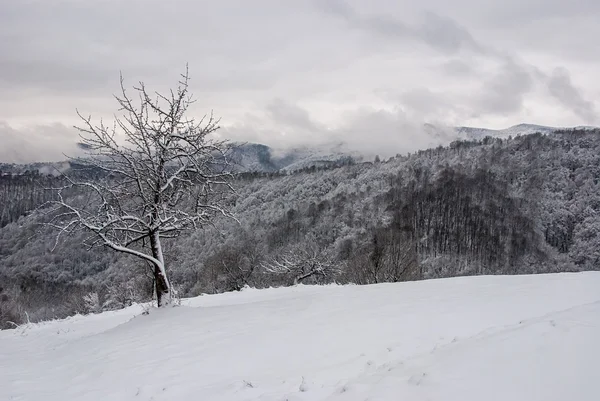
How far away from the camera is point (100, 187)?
1157 centimetres

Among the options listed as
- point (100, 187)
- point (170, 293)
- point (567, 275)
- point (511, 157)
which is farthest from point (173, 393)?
point (511, 157)

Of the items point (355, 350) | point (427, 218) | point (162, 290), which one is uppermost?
point (162, 290)

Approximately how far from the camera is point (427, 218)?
131 meters

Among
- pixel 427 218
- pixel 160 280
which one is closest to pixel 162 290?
pixel 160 280

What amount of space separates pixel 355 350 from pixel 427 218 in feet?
428

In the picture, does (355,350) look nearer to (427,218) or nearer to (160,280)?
(160,280)

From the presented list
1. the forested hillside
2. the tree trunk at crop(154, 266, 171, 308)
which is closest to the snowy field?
the tree trunk at crop(154, 266, 171, 308)

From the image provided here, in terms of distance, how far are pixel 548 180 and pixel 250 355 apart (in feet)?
563

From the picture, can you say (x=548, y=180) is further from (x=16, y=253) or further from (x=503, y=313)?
(x=16, y=253)

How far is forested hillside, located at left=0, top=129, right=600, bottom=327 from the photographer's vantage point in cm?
10994

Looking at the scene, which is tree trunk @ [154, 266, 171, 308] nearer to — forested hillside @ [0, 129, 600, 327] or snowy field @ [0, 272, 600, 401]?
snowy field @ [0, 272, 600, 401]

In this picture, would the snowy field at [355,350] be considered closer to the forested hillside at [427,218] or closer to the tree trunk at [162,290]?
the tree trunk at [162,290]

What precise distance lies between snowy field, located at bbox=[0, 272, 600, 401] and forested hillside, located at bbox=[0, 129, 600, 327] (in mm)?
75489

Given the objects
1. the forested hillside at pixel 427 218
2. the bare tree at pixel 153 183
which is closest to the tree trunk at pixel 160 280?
the bare tree at pixel 153 183
